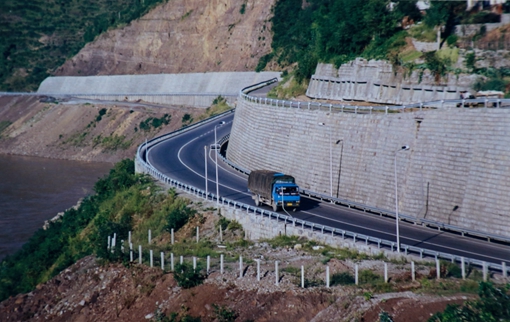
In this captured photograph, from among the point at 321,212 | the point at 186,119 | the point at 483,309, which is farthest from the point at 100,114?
the point at 483,309

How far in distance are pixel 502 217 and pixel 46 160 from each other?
69571mm

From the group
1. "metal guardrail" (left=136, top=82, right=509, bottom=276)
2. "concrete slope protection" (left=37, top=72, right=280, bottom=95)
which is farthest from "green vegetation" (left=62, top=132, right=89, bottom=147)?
"metal guardrail" (left=136, top=82, right=509, bottom=276)

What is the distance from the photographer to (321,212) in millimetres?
38031

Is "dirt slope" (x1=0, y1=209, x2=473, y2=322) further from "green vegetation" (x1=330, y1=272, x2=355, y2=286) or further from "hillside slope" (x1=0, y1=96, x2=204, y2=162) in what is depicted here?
"hillside slope" (x1=0, y1=96, x2=204, y2=162)

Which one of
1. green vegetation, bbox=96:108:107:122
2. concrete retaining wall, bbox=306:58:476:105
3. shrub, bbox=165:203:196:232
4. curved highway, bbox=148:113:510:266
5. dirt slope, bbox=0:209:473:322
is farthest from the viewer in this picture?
green vegetation, bbox=96:108:107:122

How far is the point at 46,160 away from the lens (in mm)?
93125

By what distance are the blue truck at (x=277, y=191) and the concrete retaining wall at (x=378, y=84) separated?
9.60m

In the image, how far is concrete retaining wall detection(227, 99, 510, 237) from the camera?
32875 mm

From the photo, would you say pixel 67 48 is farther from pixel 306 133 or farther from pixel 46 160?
pixel 306 133

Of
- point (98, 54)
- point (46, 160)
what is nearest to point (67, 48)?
point (98, 54)

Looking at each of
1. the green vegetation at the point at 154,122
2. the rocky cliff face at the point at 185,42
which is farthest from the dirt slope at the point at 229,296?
the rocky cliff face at the point at 185,42

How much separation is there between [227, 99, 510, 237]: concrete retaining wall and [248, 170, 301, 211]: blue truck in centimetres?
389

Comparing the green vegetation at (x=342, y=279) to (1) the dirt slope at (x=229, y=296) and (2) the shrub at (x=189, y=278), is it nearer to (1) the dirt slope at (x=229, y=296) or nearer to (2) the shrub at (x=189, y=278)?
(1) the dirt slope at (x=229, y=296)

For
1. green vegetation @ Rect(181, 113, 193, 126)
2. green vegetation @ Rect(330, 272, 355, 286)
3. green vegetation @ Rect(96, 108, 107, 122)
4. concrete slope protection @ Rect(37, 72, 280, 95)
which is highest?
green vegetation @ Rect(330, 272, 355, 286)
